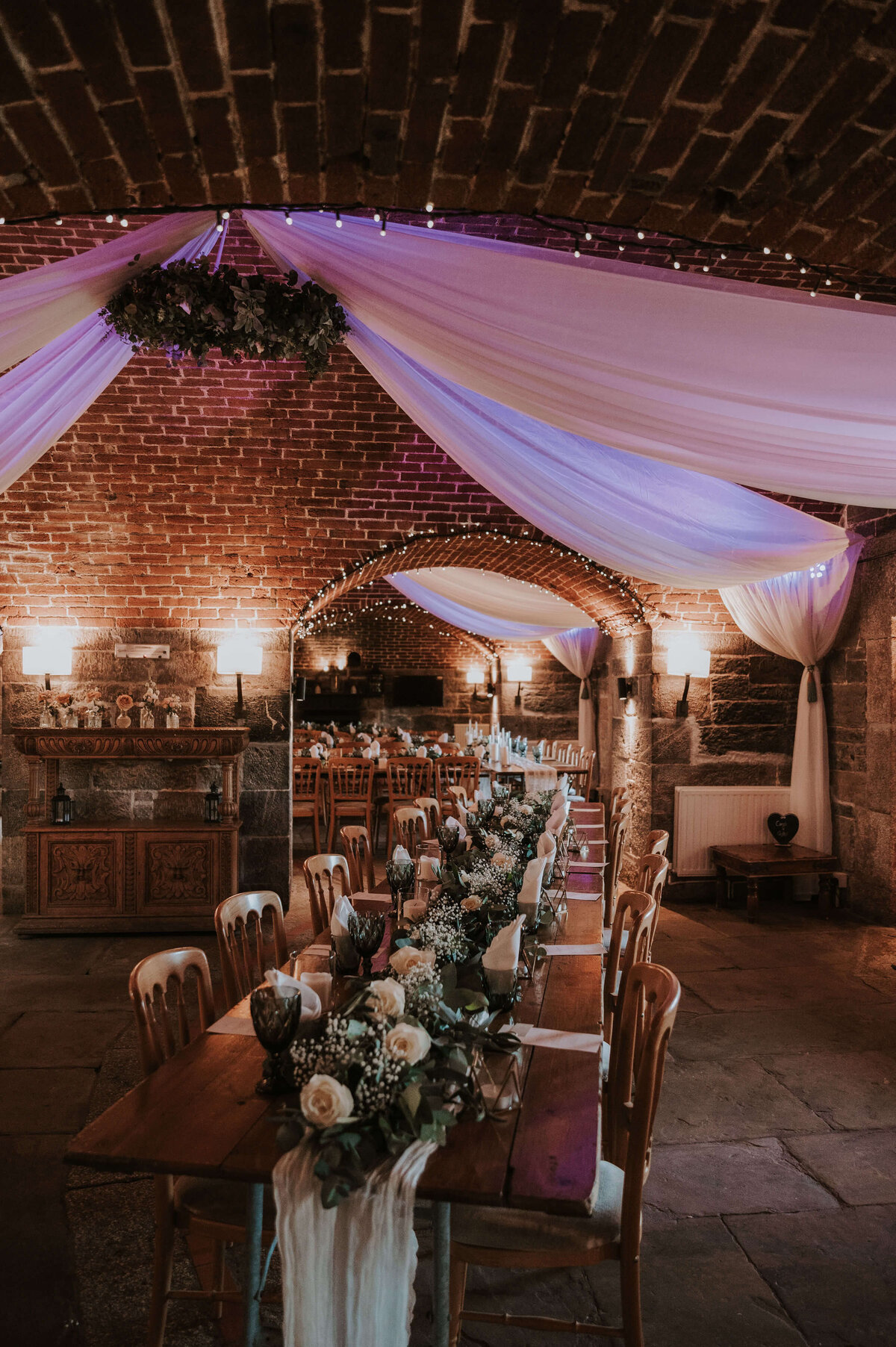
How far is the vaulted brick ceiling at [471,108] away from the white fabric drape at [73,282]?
1.03 ft

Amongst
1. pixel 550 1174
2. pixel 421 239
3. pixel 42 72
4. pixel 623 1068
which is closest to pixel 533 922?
pixel 623 1068

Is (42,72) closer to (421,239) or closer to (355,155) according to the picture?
(355,155)

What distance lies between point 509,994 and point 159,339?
2.58 meters

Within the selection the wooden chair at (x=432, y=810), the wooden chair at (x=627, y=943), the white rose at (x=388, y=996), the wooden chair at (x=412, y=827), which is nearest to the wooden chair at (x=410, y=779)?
the wooden chair at (x=432, y=810)

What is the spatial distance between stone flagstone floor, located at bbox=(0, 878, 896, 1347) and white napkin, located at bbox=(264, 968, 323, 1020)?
0.91 metres

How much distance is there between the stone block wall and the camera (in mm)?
5898

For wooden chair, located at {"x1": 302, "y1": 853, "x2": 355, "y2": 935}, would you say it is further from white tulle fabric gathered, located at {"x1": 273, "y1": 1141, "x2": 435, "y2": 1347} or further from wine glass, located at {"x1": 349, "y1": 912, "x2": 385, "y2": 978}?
white tulle fabric gathered, located at {"x1": 273, "y1": 1141, "x2": 435, "y2": 1347}

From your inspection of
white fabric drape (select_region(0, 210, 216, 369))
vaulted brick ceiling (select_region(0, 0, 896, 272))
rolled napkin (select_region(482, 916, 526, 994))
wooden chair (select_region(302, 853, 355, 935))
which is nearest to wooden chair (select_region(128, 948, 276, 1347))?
rolled napkin (select_region(482, 916, 526, 994))

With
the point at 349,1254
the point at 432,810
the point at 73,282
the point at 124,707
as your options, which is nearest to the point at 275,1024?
the point at 349,1254

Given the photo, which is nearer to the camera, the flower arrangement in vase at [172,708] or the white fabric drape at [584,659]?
the flower arrangement in vase at [172,708]

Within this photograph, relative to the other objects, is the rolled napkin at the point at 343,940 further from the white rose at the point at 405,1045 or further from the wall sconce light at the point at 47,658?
the wall sconce light at the point at 47,658

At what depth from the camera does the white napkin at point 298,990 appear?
73.2 inches

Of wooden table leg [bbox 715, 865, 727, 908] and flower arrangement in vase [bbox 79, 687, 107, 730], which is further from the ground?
flower arrangement in vase [bbox 79, 687, 107, 730]

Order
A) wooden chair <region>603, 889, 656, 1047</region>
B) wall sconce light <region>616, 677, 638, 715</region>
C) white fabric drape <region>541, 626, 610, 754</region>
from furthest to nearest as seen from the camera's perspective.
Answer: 1. white fabric drape <region>541, 626, 610, 754</region>
2. wall sconce light <region>616, 677, 638, 715</region>
3. wooden chair <region>603, 889, 656, 1047</region>
